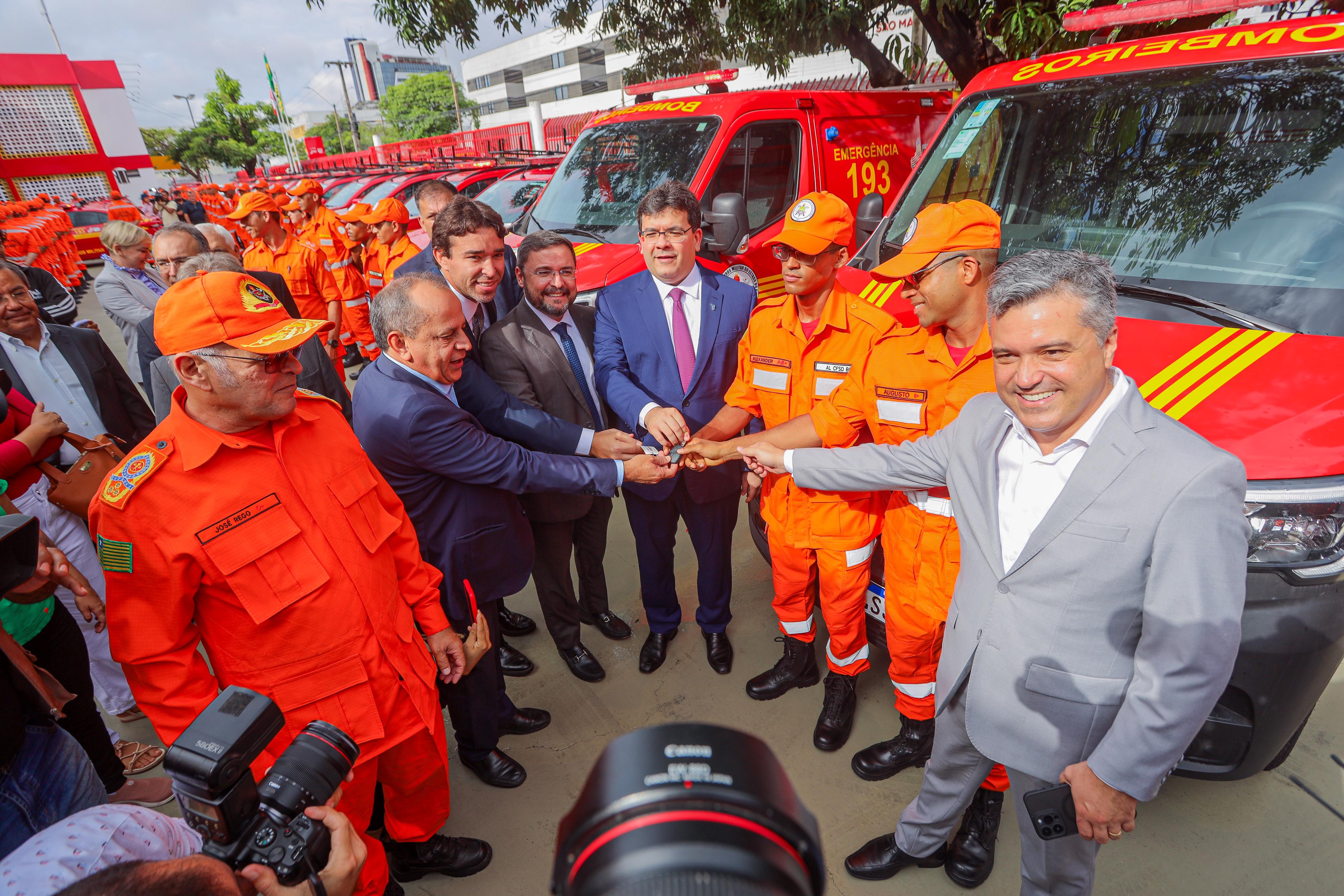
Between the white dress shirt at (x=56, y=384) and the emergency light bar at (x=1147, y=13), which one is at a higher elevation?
the emergency light bar at (x=1147, y=13)

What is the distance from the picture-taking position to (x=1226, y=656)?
130 cm

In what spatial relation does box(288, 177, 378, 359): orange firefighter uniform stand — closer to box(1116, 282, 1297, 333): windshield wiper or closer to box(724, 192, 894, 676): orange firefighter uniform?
box(724, 192, 894, 676): orange firefighter uniform

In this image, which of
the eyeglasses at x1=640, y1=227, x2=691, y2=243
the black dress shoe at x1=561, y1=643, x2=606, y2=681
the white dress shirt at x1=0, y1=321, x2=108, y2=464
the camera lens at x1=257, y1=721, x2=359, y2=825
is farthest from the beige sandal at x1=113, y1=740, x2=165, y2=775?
the eyeglasses at x1=640, y1=227, x2=691, y2=243

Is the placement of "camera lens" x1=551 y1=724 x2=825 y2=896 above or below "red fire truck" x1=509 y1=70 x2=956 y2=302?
below

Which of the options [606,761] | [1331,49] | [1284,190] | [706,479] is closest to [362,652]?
[606,761]

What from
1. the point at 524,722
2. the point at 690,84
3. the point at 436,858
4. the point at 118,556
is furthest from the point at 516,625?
the point at 690,84

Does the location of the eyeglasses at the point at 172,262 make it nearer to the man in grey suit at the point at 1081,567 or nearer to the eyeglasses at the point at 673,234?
the eyeglasses at the point at 673,234

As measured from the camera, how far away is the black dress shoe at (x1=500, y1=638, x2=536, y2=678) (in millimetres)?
3219

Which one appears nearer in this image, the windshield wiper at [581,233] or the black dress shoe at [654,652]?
the black dress shoe at [654,652]

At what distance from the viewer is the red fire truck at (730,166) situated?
180 inches

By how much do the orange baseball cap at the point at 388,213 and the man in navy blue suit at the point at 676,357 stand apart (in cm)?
391

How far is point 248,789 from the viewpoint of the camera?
1.05m

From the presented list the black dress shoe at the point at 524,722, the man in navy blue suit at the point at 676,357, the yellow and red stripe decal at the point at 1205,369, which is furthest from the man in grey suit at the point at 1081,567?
the black dress shoe at the point at 524,722

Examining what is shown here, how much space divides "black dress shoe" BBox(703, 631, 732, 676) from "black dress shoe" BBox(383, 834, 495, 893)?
1.23m
